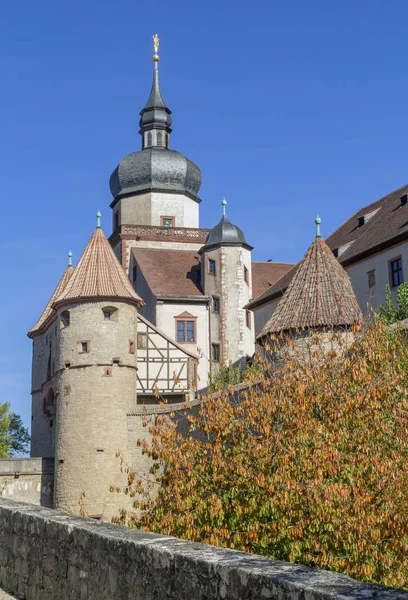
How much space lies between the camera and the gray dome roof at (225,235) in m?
46.8

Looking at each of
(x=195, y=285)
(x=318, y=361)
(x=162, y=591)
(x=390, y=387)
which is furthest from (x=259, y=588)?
(x=195, y=285)

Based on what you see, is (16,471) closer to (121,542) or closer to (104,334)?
(104,334)

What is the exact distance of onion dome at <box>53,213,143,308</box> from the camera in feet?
108

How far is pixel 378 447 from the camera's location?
1384 cm

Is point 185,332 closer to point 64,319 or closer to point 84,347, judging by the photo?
point 64,319

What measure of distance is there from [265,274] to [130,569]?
4675cm

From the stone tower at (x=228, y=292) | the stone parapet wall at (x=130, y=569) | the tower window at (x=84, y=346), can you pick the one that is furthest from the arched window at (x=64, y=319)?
the stone parapet wall at (x=130, y=569)

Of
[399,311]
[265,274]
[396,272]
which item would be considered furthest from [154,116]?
[399,311]

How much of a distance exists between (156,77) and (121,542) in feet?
193

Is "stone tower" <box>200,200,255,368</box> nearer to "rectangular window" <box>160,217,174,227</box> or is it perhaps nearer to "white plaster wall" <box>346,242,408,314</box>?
"rectangular window" <box>160,217,174,227</box>

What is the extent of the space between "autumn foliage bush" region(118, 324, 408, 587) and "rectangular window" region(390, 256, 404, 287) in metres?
13.1

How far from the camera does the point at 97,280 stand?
33.5 meters

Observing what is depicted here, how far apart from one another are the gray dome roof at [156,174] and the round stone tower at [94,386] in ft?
65.5

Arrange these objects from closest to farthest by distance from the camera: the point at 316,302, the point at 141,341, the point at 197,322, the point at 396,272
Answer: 1. the point at 316,302
2. the point at 396,272
3. the point at 141,341
4. the point at 197,322
